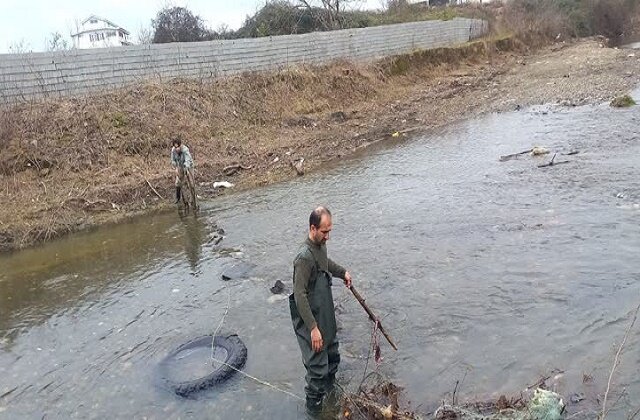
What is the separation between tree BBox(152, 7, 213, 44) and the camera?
35.2m

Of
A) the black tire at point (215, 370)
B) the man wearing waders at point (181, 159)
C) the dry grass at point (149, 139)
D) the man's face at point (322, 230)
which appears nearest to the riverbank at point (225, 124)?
the dry grass at point (149, 139)

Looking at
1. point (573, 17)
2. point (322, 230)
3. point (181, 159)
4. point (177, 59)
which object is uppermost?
point (573, 17)

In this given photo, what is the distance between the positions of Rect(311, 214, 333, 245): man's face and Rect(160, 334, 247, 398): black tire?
2.43 meters

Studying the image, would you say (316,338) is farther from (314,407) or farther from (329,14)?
(329,14)

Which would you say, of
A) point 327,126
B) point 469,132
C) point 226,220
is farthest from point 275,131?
point 226,220

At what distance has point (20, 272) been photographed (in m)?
11.4

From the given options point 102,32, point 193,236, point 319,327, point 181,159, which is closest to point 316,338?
point 319,327

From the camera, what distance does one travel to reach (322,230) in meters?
5.18

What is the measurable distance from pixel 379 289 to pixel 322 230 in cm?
357

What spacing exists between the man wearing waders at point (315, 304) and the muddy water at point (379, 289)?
Answer: 70 centimetres

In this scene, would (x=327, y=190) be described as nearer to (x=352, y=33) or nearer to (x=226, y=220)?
(x=226, y=220)

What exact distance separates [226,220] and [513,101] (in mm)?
15409

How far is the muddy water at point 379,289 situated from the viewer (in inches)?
250

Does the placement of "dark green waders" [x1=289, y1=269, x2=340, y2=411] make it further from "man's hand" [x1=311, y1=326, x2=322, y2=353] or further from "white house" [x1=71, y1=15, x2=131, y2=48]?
"white house" [x1=71, y1=15, x2=131, y2=48]
